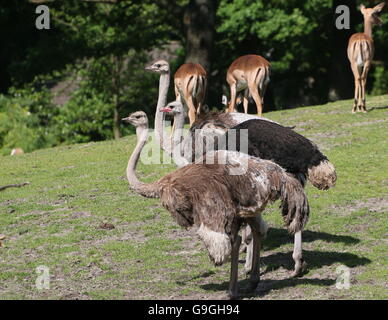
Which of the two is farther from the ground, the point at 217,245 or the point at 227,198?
the point at 227,198

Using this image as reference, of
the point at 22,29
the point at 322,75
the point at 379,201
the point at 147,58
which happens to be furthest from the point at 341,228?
the point at 22,29

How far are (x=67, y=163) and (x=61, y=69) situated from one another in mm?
10534

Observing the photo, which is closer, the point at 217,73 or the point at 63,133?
the point at 63,133

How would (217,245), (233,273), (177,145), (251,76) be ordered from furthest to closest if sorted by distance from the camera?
(251,76)
(177,145)
(233,273)
(217,245)

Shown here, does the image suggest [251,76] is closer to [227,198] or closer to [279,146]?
[279,146]

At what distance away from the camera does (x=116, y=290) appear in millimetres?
8703

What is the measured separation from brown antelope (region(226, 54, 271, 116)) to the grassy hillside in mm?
1927

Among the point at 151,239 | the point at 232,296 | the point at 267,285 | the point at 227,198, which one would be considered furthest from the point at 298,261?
the point at 151,239

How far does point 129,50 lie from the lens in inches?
1010

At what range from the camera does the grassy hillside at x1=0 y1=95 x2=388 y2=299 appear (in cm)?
875

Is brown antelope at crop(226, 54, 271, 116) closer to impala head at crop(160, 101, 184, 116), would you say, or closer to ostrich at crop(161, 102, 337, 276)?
impala head at crop(160, 101, 184, 116)

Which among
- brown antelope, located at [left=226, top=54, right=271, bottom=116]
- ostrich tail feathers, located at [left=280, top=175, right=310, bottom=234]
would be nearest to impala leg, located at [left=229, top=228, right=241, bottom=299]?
ostrich tail feathers, located at [left=280, top=175, right=310, bottom=234]

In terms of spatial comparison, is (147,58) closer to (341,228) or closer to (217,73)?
(217,73)

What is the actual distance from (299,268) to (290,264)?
502 mm
